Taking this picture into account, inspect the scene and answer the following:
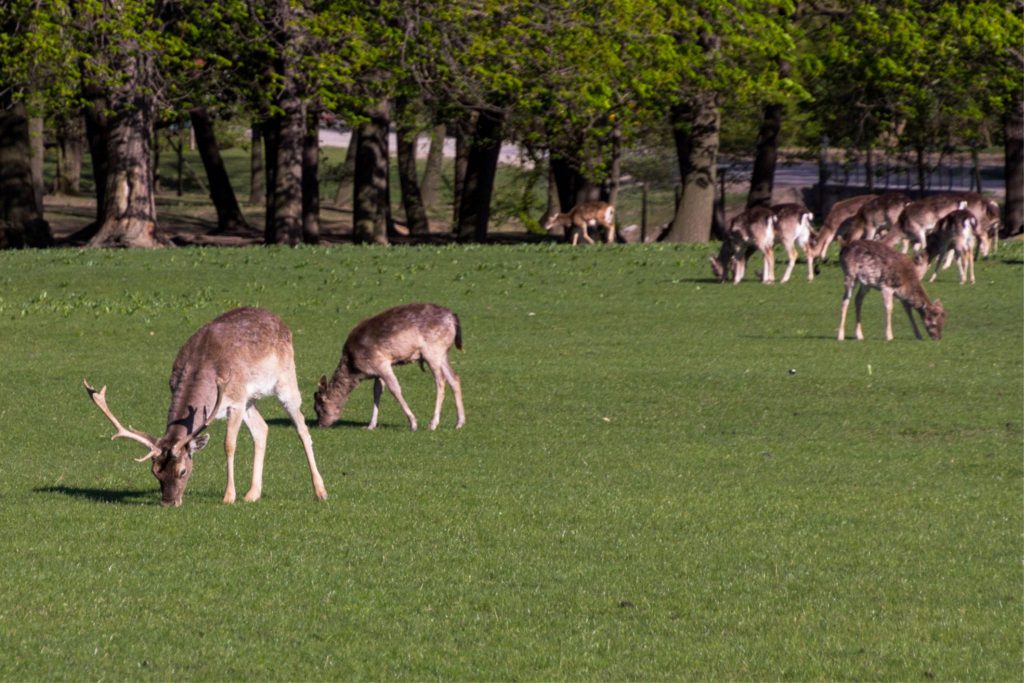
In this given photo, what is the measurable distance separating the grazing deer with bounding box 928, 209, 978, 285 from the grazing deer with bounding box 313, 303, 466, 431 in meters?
13.8

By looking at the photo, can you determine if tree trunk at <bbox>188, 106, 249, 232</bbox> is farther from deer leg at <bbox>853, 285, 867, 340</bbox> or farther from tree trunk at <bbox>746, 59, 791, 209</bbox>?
deer leg at <bbox>853, 285, 867, 340</bbox>

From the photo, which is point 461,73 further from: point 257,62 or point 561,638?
point 561,638

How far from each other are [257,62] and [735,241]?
1340 centimetres

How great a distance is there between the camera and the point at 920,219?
1157 inches

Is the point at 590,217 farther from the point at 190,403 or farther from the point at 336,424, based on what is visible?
the point at 190,403

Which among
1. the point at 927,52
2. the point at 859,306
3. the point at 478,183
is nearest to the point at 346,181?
the point at 478,183

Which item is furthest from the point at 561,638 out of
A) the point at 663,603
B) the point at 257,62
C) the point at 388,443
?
the point at 257,62

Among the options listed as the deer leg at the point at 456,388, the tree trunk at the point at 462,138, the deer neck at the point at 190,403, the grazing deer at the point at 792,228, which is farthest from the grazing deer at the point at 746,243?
the deer neck at the point at 190,403

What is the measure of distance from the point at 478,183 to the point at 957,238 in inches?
676

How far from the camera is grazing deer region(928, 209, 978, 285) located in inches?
1083

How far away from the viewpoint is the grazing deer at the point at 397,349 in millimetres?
15922

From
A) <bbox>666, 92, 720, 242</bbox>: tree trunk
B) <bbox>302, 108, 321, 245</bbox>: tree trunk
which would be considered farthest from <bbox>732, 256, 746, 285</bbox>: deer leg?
<bbox>302, 108, 321, 245</bbox>: tree trunk

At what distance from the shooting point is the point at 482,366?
66.9 ft

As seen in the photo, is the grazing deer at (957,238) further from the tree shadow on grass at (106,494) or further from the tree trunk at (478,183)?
the tree shadow on grass at (106,494)
